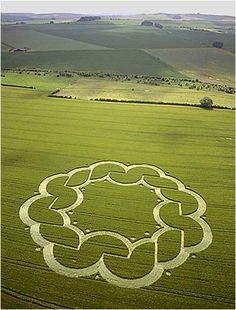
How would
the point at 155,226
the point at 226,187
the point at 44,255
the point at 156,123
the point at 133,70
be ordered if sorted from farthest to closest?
1. the point at 133,70
2. the point at 156,123
3. the point at 226,187
4. the point at 155,226
5. the point at 44,255

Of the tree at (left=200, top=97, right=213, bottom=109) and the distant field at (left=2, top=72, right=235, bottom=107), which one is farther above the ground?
the distant field at (left=2, top=72, right=235, bottom=107)

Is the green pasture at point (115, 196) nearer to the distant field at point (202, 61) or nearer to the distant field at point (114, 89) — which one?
the distant field at point (114, 89)

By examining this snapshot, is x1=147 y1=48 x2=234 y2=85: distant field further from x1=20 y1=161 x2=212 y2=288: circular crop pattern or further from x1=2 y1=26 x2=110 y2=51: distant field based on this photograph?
x1=20 y1=161 x2=212 y2=288: circular crop pattern

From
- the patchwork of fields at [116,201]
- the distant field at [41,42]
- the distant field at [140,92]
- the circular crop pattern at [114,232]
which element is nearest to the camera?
the patchwork of fields at [116,201]

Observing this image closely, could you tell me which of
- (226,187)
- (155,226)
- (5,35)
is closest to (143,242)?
(155,226)

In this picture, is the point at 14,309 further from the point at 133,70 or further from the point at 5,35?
the point at 5,35

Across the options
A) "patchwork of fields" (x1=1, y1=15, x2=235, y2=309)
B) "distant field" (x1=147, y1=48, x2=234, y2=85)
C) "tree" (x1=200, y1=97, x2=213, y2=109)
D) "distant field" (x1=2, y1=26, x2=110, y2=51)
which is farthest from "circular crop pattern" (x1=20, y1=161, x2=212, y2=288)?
"distant field" (x1=2, y1=26, x2=110, y2=51)

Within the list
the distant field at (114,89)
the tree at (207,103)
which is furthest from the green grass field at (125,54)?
the tree at (207,103)
